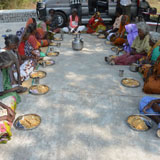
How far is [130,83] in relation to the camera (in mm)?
4105

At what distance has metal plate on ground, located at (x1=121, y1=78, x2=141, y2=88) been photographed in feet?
13.2

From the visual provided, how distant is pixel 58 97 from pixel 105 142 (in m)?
1.37

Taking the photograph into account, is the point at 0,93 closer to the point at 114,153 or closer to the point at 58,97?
the point at 58,97

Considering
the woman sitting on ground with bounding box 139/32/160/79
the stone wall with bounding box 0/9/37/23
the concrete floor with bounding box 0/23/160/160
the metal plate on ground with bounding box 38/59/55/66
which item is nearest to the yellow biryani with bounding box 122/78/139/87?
the concrete floor with bounding box 0/23/160/160

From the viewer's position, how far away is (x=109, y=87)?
404 centimetres

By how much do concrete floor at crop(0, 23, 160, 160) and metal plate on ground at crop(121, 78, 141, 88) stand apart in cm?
11

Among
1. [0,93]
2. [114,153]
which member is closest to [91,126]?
[114,153]

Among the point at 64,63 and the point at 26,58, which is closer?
the point at 26,58

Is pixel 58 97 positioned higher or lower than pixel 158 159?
higher

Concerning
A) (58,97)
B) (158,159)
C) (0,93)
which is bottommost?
(158,159)

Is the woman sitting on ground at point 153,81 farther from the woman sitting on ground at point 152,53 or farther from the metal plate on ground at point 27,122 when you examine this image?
the metal plate on ground at point 27,122

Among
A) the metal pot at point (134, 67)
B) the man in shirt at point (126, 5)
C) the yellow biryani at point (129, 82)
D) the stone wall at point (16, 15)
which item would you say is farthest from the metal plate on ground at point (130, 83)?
the stone wall at point (16, 15)

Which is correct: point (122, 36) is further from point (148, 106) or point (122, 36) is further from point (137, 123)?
point (137, 123)

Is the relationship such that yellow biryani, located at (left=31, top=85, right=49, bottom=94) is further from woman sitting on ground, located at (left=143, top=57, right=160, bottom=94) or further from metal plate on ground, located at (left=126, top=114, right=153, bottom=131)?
woman sitting on ground, located at (left=143, top=57, right=160, bottom=94)
